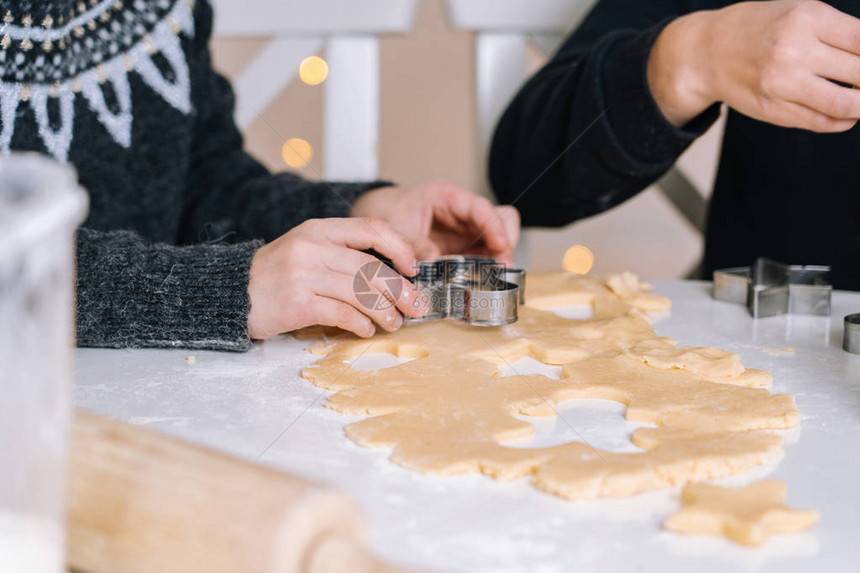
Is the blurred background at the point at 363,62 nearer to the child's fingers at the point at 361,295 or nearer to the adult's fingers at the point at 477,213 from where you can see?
the adult's fingers at the point at 477,213

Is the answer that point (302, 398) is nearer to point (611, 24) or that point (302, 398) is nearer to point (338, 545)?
point (338, 545)

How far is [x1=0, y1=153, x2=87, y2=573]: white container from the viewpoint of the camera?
0.23 m

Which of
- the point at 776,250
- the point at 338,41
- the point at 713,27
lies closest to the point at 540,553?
the point at 713,27

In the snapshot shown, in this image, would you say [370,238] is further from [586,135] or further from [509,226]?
[586,135]

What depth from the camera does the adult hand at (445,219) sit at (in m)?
0.86

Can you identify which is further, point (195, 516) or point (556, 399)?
point (556, 399)

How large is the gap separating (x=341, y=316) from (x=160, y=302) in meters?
0.14

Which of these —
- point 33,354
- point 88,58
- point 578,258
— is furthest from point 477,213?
point 578,258

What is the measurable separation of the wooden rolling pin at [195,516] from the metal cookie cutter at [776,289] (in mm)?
590

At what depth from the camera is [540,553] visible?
0.35 m

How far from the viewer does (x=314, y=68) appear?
4.29ft

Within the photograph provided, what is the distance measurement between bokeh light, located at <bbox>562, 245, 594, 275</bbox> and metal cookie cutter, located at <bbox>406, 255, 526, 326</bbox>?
98cm

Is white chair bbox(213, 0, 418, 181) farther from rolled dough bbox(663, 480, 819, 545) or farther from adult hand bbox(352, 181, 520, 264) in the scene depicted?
rolled dough bbox(663, 480, 819, 545)

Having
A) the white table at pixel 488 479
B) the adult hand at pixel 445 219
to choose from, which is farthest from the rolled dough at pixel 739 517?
the adult hand at pixel 445 219
